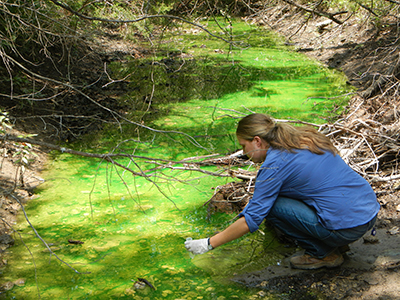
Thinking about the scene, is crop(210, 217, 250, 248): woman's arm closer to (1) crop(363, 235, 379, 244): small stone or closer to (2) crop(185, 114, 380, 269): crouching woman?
(2) crop(185, 114, 380, 269): crouching woman

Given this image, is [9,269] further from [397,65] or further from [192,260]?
[397,65]

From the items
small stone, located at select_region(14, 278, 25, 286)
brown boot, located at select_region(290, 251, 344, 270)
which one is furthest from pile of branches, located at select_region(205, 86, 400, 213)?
small stone, located at select_region(14, 278, 25, 286)

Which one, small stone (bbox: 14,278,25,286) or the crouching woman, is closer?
the crouching woman

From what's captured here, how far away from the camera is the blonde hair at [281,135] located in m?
2.43

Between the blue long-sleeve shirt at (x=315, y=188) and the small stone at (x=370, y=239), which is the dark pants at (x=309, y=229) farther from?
the small stone at (x=370, y=239)

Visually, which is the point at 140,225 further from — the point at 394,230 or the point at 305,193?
the point at 394,230

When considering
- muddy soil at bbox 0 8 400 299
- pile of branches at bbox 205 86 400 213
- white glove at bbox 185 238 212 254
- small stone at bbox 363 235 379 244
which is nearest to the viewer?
muddy soil at bbox 0 8 400 299

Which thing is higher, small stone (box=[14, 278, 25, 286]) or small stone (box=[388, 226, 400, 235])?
small stone (box=[388, 226, 400, 235])

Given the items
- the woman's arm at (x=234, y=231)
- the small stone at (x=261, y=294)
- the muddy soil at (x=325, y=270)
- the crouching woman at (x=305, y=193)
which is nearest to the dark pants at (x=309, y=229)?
the crouching woman at (x=305, y=193)

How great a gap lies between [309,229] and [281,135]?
0.63 meters

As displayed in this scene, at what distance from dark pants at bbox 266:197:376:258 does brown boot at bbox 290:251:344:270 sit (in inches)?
1.5

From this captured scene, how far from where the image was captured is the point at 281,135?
2451mm

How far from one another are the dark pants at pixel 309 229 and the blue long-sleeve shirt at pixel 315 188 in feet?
0.16

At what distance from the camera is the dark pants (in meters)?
2.41
